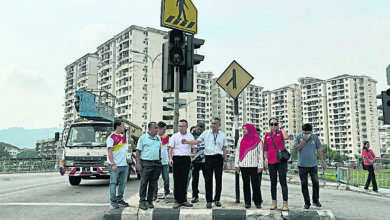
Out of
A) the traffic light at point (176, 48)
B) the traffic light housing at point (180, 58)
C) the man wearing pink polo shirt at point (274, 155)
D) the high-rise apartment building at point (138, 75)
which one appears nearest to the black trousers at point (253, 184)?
the man wearing pink polo shirt at point (274, 155)

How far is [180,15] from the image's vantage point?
711 centimetres

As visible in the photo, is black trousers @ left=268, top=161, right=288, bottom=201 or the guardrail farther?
the guardrail

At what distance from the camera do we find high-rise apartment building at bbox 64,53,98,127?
97.8 meters

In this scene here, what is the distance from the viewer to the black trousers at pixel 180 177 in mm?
6137

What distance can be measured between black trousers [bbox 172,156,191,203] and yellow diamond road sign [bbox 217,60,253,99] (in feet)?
6.42

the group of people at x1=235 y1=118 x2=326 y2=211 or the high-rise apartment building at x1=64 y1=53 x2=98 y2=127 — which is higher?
the high-rise apartment building at x1=64 y1=53 x2=98 y2=127

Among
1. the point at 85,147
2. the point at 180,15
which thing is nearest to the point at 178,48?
the point at 180,15

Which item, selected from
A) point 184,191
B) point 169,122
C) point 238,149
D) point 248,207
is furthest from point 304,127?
point 169,122

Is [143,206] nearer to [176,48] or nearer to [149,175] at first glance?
[149,175]

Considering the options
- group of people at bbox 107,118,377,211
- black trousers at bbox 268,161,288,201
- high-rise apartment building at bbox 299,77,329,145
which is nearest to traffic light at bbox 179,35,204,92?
group of people at bbox 107,118,377,211

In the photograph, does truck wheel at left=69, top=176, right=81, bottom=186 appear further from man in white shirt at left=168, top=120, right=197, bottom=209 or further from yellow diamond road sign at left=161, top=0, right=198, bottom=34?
yellow diamond road sign at left=161, top=0, right=198, bottom=34

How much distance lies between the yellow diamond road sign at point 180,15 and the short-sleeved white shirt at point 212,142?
2516 millimetres

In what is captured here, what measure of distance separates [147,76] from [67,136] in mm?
66606

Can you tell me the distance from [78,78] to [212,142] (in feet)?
343
